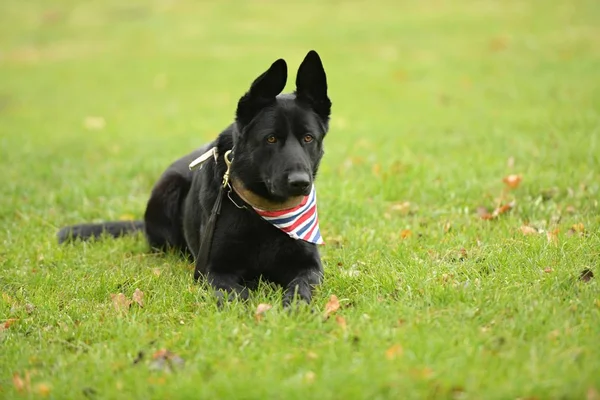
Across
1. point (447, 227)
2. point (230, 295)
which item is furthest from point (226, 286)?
point (447, 227)

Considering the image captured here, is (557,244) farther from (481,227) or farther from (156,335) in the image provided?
Result: (156,335)

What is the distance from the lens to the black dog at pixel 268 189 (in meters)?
4.20

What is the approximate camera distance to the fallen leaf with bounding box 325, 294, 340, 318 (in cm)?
383

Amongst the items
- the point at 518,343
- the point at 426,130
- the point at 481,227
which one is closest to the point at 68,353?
the point at 518,343

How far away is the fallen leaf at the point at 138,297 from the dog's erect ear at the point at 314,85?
163cm

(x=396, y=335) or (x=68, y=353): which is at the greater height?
→ (x=396, y=335)

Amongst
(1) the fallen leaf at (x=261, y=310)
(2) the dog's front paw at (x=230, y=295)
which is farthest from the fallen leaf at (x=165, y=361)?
(2) the dog's front paw at (x=230, y=295)

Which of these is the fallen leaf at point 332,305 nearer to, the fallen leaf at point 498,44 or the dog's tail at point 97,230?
the dog's tail at point 97,230

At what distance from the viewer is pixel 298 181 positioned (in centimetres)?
399

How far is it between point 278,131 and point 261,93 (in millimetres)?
280

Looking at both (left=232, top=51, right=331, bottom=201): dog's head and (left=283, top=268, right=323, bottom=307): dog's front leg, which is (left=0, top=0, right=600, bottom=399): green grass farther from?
(left=232, top=51, right=331, bottom=201): dog's head

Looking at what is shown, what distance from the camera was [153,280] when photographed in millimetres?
4664

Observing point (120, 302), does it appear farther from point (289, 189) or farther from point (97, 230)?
point (97, 230)

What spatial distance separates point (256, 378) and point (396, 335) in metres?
0.77
